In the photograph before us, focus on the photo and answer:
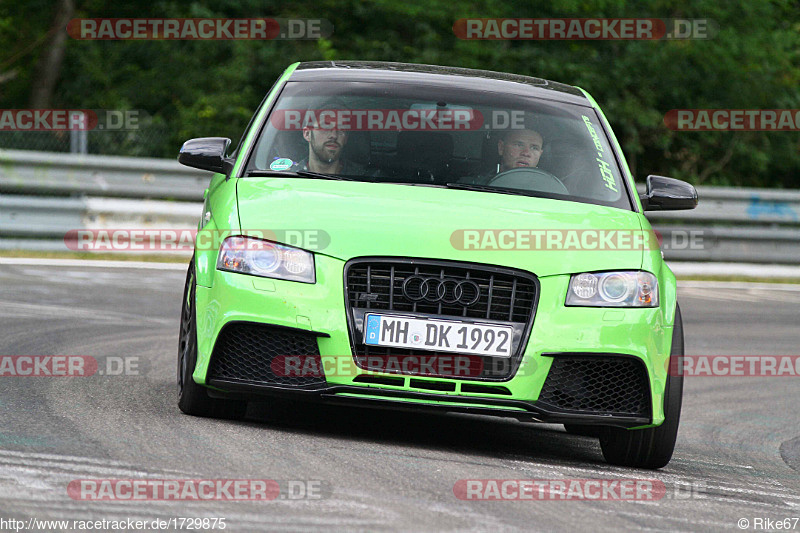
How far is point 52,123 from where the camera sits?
17.0 metres

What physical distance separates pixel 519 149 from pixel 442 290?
1.39 metres

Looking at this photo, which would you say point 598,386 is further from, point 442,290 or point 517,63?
point 517,63

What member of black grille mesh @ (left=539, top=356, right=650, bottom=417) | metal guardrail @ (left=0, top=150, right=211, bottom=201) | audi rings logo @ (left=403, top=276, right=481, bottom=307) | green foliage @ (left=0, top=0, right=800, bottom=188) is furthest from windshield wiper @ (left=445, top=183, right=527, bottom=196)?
green foliage @ (left=0, top=0, right=800, bottom=188)

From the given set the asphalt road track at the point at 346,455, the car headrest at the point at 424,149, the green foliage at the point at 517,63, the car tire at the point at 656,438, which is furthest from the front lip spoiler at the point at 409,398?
the green foliage at the point at 517,63

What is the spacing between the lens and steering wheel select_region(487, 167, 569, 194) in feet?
21.1

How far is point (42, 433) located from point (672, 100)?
1776 cm

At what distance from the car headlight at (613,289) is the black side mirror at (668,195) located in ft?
3.42

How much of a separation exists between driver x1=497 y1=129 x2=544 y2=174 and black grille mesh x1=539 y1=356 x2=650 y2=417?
1.28 m

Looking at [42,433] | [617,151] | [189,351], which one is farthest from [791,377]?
[42,433]

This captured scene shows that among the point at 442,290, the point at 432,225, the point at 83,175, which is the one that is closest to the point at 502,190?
the point at 432,225

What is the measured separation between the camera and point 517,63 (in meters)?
21.2

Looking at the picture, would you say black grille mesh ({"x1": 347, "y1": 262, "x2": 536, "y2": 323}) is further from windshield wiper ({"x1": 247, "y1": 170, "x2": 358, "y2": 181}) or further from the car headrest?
the car headrest

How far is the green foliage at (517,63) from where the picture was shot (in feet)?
67.8

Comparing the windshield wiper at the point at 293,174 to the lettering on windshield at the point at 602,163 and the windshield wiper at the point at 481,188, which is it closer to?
the windshield wiper at the point at 481,188
